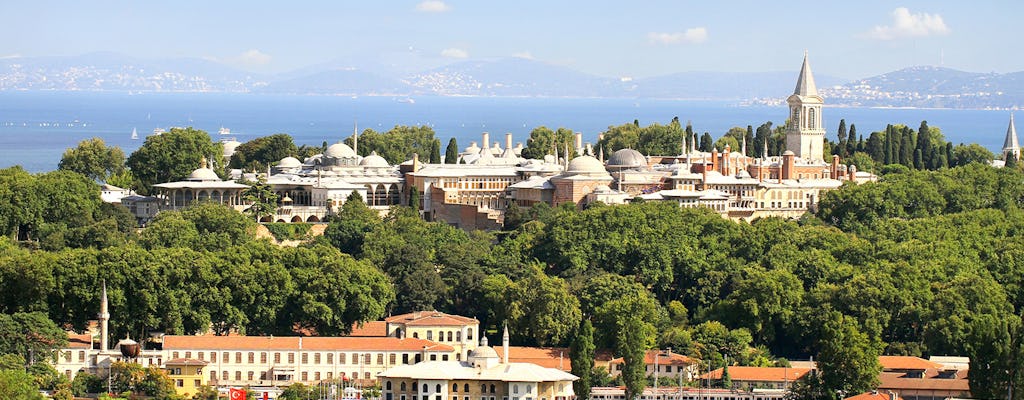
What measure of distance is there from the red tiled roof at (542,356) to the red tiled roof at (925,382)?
22.1 feet

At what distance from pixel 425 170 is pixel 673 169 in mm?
8344

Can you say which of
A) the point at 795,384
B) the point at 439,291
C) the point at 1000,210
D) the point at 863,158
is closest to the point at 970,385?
the point at 795,384

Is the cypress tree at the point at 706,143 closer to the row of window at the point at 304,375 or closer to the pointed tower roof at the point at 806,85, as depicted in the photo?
the pointed tower roof at the point at 806,85

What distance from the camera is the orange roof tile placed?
156 feet

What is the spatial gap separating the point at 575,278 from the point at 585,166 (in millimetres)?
14201

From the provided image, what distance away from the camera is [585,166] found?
229 feet

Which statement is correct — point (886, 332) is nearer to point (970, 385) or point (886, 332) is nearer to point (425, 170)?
point (970, 385)

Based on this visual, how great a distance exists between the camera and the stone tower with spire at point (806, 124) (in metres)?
82.3

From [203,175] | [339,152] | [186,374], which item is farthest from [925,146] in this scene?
[186,374]

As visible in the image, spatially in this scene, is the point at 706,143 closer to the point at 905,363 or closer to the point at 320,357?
the point at 905,363

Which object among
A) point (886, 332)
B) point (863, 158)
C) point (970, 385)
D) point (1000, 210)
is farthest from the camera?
point (863, 158)

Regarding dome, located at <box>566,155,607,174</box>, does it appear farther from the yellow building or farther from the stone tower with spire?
the yellow building

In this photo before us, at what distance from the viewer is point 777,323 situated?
52219 millimetres

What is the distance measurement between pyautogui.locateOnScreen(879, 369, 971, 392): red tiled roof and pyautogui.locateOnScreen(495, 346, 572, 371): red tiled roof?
6742 millimetres
